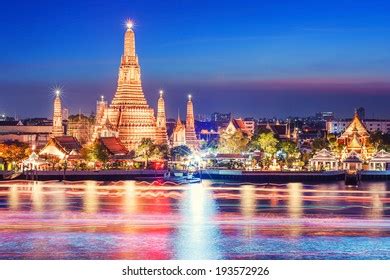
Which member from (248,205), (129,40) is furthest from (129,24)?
(248,205)

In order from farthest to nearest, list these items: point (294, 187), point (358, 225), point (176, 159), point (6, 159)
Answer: point (176, 159), point (6, 159), point (294, 187), point (358, 225)

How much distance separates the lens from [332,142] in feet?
64.7

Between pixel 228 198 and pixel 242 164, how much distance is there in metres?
6.01

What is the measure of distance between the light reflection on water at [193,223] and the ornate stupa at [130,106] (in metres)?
6.04

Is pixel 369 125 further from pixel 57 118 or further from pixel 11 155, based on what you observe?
pixel 11 155

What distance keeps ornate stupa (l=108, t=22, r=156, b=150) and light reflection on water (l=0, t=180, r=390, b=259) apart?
6.04 meters

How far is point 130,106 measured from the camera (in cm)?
1947

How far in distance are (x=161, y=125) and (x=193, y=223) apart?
1208 cm

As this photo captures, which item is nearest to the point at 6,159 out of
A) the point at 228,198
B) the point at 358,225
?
the point at 228,198

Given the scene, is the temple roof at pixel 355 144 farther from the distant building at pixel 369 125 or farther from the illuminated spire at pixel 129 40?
the distant building at pixel 369 125
